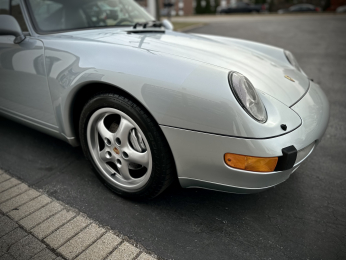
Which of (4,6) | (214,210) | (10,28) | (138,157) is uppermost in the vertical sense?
(4,6)

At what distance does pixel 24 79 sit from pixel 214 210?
1.66 meters

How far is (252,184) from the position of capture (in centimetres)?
149

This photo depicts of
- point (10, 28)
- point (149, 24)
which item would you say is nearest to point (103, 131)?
point (10, 28)

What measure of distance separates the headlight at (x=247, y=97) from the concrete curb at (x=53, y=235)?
36.0 inches

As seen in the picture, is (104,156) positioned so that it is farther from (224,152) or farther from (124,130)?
(224,152)

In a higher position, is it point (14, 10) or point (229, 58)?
point (14, 10)

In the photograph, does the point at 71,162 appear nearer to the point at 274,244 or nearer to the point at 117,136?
the point at 117,136

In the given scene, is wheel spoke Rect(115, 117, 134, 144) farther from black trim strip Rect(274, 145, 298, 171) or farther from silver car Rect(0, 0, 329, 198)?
black trim strip Rect(274, 145, 298, 171)

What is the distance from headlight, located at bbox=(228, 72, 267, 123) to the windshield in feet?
4.83

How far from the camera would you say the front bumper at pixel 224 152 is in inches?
55.3

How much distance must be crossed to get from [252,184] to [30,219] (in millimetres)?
1343

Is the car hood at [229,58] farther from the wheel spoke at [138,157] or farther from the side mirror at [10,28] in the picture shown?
the wheel spoke at [138,157]

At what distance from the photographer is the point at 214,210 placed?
1.82m

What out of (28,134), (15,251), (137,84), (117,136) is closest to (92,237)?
(15,251)
